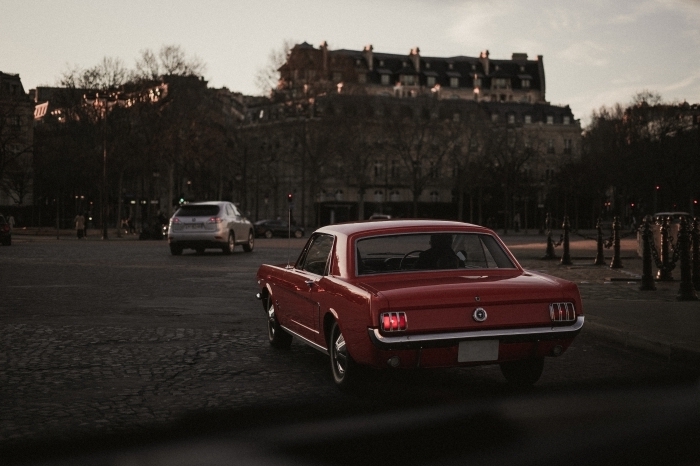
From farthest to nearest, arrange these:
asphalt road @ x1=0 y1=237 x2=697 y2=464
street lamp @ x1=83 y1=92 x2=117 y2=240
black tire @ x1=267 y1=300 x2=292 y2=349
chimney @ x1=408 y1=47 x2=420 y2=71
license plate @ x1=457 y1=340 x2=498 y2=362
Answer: chimney @ x1=408 y1=47 x2=420 y2=71, street lamp @ x1=83 y1=92 x2=117 y2=240, black tire @ x1=267 y1=300 x2=292 y2=349, license plate @ x1=457 y1=340 x2=498 y2=362, asphalt road @ x1=0 y1=237 x2=697 y2=464

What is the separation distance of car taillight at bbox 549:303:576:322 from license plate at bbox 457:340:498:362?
1.59 feet

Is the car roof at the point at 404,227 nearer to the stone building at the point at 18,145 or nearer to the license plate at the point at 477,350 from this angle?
the license plate at the point at 477,350

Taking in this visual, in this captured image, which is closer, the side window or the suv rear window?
the side window

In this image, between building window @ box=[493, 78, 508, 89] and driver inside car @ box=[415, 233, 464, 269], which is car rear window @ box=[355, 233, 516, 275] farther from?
building window @ box=[493, 78, 508, 89]

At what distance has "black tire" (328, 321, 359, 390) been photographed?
7.18 meters

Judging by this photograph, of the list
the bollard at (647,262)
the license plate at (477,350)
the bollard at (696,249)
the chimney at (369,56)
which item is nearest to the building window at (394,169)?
the chimney at (369,56)

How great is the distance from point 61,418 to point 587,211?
106 m

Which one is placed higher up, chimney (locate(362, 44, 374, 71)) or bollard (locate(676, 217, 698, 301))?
chimney (locate(362, 44, 374, 71))

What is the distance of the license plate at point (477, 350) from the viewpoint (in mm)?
6746

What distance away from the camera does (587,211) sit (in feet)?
356

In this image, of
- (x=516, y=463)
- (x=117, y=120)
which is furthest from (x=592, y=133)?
(x=516, y=463)

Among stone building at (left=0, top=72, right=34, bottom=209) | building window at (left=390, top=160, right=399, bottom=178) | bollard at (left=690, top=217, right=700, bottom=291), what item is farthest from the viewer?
building window at (left=390, top=160, right=399, bottom=178)

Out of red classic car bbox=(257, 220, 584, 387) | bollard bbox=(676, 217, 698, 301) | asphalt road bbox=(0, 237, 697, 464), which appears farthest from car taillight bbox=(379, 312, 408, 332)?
bollard bbox=(676, 217, 698, 301)

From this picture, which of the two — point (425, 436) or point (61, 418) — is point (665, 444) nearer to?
point (425, 436)
